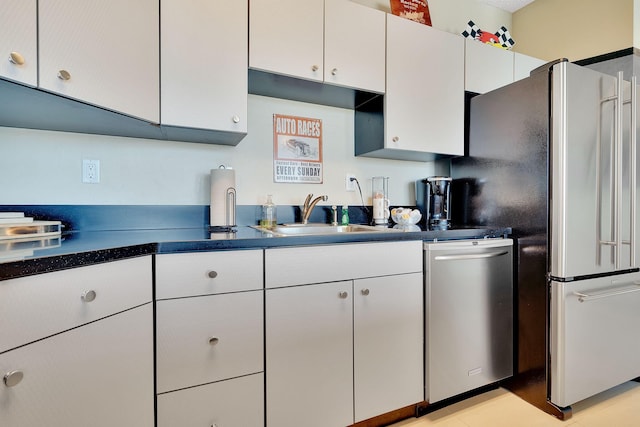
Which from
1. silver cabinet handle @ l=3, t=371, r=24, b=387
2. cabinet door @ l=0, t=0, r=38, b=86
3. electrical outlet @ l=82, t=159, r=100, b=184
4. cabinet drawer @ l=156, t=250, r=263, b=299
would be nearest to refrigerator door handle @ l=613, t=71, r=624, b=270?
cabinet drawer @ l=156, t=250, r=263, b=299

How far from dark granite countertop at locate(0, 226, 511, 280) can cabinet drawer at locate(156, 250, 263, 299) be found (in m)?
0.03

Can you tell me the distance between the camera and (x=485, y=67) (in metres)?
2.07

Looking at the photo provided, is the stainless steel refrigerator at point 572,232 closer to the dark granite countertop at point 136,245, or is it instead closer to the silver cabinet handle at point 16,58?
the dark granite countertop at point 136,245

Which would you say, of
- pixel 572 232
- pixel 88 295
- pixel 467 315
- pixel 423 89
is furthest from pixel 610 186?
pixel 88 295

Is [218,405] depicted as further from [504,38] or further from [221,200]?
[504,38]

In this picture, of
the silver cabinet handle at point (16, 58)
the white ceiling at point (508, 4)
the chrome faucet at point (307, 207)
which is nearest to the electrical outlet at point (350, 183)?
the chrome faucet at point (307, 207)

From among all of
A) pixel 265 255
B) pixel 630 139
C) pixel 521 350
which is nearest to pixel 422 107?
pixel 630 139

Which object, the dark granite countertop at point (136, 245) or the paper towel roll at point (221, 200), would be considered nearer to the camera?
the dark granite countertop at point (136, 245)

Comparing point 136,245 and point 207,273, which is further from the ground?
point 136,245

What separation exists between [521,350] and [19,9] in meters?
2.54

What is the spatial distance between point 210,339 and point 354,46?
160 cm

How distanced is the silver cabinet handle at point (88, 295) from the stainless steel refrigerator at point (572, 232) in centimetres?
191

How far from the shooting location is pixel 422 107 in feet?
6.15

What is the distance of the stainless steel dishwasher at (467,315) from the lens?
1497mm
